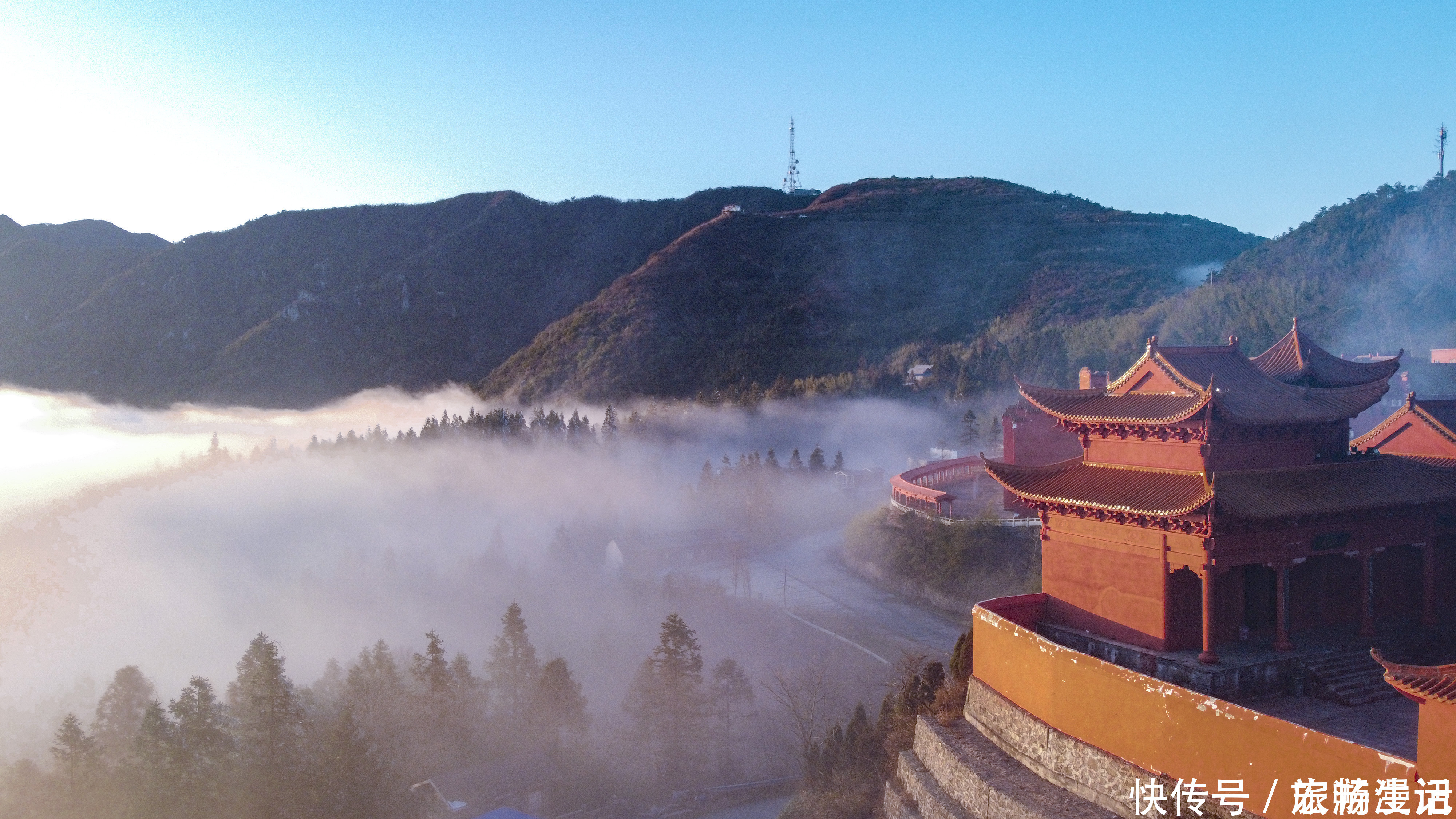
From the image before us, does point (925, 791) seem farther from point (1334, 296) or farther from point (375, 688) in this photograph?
point (1334, 296)

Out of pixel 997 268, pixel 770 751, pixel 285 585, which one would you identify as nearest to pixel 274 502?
pixel 285 585

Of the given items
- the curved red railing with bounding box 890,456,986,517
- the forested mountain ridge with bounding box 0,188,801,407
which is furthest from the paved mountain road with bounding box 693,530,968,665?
the forested mountain ridge with bounding box 0,188,801,407

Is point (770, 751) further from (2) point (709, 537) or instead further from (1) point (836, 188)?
(1) point (836, 188)

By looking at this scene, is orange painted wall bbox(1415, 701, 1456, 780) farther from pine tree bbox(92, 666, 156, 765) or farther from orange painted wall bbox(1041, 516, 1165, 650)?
pine tree bbox(92, 666, 156, 765)

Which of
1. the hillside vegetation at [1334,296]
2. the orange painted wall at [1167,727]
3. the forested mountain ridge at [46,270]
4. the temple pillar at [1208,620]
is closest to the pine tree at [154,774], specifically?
the orange painted wall at [1167,727]

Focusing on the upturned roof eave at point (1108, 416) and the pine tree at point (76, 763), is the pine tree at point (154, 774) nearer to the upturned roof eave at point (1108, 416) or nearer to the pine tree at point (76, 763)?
the pine tree at point (76, 763)

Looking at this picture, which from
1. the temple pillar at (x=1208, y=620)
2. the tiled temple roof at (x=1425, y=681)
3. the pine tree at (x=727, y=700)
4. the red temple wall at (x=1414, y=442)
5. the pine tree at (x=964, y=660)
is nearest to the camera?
the tiled temple roof at (x=1425, y=681)

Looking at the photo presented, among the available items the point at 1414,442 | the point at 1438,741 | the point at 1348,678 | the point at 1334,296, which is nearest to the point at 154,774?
the point at 1438,741
